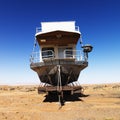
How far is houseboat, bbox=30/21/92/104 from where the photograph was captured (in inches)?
743

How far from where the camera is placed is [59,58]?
20.6 metres

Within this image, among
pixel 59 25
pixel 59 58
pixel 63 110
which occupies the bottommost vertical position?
pixel 63 110

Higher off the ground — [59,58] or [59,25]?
[59,25]

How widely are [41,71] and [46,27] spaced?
5318mm

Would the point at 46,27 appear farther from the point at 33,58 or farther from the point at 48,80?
the point at 48,80

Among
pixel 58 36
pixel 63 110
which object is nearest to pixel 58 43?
pixel 58 36

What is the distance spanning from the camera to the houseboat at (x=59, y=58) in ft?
61.9

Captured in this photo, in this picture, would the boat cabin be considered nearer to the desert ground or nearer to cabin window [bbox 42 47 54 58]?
cabin window [bbox 42 47 54 58]

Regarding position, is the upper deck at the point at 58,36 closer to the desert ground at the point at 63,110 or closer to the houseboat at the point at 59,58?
the houseboat at the point at 59,58

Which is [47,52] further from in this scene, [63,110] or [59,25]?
[63,110]

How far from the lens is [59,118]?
11.8m

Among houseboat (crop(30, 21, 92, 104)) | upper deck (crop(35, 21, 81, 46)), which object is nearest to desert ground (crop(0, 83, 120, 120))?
houseboat (crop(30, 21, 92, 104))

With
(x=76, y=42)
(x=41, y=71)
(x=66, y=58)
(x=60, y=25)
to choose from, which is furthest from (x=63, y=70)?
(x=60, y=25)

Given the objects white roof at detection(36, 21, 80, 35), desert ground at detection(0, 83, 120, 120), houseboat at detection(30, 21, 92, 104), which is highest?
white roof at detection(36, 21, 80, 35)
